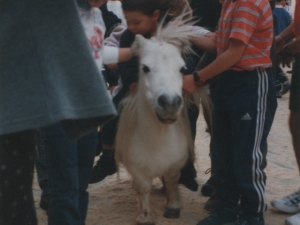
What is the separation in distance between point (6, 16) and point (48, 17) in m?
0.13

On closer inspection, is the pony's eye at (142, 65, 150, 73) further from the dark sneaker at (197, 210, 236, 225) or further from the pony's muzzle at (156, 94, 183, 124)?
the dark sneaker at (197, 210, 236, 225)

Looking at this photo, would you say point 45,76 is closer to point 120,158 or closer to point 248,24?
point 248,24

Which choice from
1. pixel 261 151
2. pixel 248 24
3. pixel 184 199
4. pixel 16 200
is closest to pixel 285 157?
pixel 184 199

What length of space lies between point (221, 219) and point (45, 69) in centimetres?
214

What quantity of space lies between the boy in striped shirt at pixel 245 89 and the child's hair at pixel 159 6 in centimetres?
48

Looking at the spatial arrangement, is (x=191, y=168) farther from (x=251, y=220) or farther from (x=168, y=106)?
(x=168, y=106)

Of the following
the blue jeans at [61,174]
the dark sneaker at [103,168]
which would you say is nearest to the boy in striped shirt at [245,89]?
the blue jeans at [61,174]

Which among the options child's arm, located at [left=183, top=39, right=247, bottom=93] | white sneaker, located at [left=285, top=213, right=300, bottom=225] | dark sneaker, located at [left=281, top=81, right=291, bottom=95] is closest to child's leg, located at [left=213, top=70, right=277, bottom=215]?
child's arm, located at [left=183, top=39, right=247, bottom=93]

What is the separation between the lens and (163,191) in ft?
13.9

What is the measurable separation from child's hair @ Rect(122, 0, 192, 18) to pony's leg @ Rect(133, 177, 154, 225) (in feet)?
3.81

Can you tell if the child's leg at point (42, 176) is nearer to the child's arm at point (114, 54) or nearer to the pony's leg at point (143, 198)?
the pony's leg at point (143, 198)

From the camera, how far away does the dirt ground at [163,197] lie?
3646 mm

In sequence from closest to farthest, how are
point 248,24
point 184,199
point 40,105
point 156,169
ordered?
point 40,105 → point 248,24 → point 156,169 → point 184,199

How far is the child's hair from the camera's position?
10.5 feet
